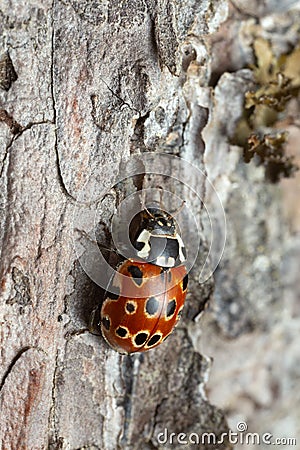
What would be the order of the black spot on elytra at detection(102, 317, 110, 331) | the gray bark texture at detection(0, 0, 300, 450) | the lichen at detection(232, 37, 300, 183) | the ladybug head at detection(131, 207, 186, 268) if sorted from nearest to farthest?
the gray bark texture at detection(0, 0, 300, 450), the black spot on elytra at detection(102, 317, 110, 331), the ladybug head at detection(131, 207, 186, 268), the lichen at detection(232, 37, 300, 183)

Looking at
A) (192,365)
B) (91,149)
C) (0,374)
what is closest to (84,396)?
(0,374)

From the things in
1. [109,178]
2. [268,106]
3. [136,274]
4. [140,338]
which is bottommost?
[140,338]

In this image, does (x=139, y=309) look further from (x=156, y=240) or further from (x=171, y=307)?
(x=156, y=240)

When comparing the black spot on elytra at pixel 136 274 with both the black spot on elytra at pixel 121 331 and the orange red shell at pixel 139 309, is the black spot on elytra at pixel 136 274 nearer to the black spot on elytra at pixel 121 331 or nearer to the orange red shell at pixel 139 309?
the orange red shell at pixel 139 309

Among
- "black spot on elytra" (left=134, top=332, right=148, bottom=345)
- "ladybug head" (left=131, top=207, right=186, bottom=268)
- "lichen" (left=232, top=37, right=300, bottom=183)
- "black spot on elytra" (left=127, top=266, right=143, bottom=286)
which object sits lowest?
"black spot on elytra" (left=134, top=332, right=148, bottom=345)

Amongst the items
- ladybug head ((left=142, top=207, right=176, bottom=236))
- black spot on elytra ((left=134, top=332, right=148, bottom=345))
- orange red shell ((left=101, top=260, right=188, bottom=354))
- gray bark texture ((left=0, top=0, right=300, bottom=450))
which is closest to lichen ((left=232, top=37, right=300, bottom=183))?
gray bark texture ((left=0, top=0, right=300, bottom=450))

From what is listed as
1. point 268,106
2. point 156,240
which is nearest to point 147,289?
point 156,240

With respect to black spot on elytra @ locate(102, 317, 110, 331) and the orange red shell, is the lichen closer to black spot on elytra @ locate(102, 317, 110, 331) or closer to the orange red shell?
the orange red shell
